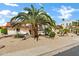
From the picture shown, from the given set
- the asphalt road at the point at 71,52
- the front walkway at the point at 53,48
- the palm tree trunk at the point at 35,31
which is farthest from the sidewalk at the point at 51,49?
the palm tree trunk at the point at 35,31

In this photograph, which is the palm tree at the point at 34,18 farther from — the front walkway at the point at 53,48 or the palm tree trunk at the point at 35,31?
the front walkway at the point at 53,48

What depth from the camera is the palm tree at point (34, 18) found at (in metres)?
7.07

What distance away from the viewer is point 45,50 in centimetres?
709

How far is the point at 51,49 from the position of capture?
23.6 ft

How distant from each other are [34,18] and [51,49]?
0.77m

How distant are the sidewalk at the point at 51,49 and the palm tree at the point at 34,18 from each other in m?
0.32

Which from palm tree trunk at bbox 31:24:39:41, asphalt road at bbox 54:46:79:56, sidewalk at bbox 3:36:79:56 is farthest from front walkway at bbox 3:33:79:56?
palm tree trunk at bbox 31:24:39:41

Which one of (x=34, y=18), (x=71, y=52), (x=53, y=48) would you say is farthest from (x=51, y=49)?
(x=34, y=18)

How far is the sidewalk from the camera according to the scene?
6.95m

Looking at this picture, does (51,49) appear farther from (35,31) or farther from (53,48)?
(35,31)

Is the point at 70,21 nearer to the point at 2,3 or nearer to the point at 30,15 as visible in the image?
the point at 30,15

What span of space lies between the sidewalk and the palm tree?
12.8 inches

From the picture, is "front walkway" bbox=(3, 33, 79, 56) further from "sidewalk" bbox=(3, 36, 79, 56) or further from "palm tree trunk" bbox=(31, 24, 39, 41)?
"palm tree trunk" bbox=(31, 24, 39, 41)

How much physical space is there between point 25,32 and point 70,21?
101cm
